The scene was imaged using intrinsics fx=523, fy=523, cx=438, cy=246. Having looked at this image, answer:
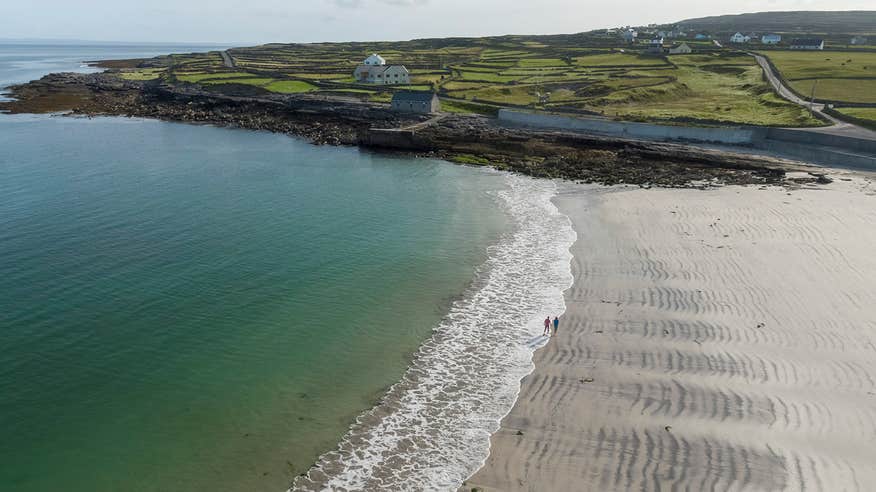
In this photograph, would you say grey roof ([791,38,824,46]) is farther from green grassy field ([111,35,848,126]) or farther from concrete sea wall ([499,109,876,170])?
concrete sea wall ([499,109,876,170])

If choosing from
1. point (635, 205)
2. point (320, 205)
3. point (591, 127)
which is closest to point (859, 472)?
point (635, 205)

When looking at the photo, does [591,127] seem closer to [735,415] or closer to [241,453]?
[735,415]

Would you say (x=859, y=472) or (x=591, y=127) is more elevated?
(x=591, y=127)

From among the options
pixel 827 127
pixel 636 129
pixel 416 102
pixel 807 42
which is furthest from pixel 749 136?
pixel 807 42

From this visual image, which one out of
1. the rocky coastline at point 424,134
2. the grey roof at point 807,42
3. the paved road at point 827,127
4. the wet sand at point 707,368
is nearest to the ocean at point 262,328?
the wet sand at point 707,368

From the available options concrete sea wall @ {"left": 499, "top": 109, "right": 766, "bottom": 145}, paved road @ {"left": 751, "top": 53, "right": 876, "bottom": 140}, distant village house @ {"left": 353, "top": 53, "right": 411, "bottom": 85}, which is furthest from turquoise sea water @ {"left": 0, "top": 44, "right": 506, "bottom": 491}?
distant village house @ {"left": 353, "top": 53, "right": 411, "bottom": 85}

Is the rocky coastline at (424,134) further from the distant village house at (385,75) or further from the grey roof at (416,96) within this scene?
the distant village house at (385,75)
